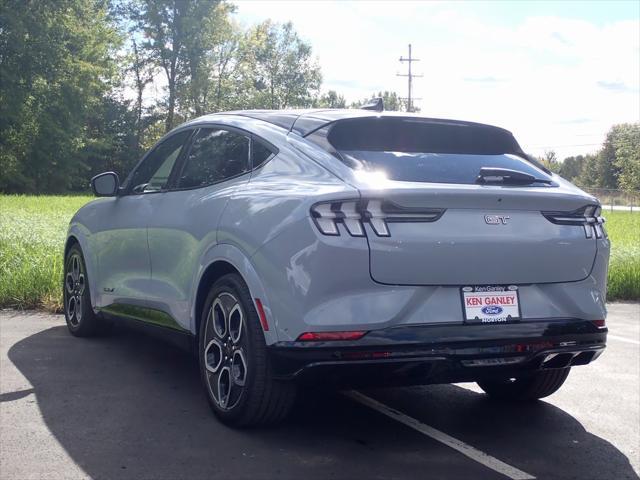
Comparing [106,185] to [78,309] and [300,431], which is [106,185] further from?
[300,431]

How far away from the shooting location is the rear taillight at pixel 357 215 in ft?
13.1

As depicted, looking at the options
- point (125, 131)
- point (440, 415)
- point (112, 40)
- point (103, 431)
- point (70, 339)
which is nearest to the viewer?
point (103, 431)

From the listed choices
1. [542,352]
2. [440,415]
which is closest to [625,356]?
[440,415]

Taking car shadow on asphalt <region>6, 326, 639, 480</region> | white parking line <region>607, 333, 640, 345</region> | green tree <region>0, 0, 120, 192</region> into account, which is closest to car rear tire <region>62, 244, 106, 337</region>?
car shadow on asphalt <region>6, 326, 639, 480</region>

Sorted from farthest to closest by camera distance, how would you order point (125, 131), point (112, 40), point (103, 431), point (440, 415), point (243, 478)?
point (125, 131) < point (112, 40) < point (440, 415) < point (103, 431) < point (243, 478)

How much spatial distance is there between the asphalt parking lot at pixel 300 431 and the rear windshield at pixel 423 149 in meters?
1.42

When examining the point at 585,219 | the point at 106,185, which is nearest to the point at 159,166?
the point at 106,185

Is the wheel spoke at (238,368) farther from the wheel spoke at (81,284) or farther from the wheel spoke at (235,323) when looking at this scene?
the wheel spoke at (81,284)

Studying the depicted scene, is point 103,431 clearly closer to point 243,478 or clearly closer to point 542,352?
point 243,478

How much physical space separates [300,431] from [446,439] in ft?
2.60

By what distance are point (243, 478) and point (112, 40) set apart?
6213 cm

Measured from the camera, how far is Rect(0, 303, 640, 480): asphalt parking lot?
4090mm

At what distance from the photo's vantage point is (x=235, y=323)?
4586 mm

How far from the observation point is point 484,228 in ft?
13.7
